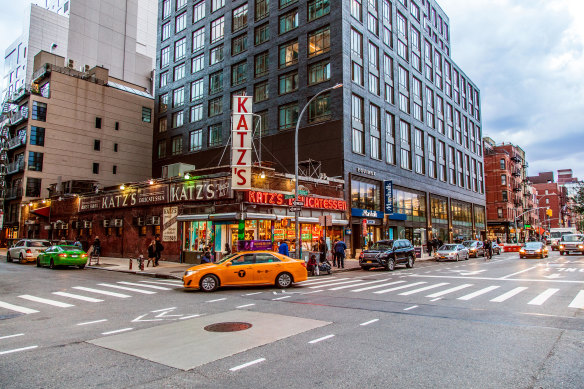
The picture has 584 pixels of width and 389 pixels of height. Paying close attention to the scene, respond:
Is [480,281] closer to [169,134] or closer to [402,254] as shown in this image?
[402,254]

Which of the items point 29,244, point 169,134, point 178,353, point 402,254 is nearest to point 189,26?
point 169,134

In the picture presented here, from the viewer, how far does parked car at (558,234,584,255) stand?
37169 mm

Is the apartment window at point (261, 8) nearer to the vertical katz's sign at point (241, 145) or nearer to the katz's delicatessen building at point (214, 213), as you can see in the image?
the vertical katz's sign at point (241, 145)

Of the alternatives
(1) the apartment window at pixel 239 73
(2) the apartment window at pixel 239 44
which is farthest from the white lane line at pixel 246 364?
(2) the apartment window at pixel 239 44

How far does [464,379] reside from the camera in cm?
507

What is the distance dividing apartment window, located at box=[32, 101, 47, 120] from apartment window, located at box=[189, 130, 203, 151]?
691 inches

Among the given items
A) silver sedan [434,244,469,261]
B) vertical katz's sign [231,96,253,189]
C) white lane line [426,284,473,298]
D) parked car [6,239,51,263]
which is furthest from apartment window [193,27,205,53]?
white lane line [426,284,473,298]

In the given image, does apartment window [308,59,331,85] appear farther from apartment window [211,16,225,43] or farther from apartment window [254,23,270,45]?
apartment window [211,16,225,43]

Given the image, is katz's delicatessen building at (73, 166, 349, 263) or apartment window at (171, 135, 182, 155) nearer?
katz's delicatessen building at (73, 166, 349, 263)

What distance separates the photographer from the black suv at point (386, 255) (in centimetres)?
2369

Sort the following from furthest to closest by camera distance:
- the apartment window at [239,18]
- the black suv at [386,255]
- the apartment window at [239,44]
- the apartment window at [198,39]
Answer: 1. the apartment window at [198,39]
2. the apartment window at [239,18]
3. the apartment window at [239,44]
4. the black suv at [386,255]

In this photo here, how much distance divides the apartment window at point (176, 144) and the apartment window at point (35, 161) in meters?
15.8

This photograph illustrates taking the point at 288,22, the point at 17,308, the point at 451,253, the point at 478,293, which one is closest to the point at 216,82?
the point at 288,22

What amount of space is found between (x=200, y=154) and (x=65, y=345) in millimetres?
43054
